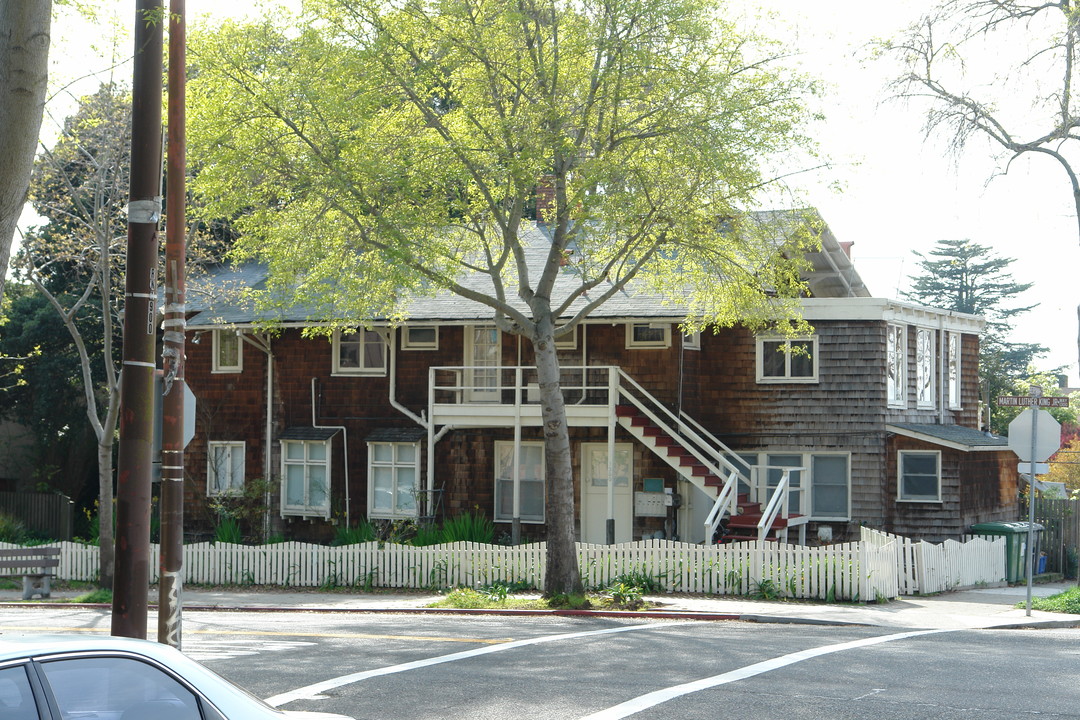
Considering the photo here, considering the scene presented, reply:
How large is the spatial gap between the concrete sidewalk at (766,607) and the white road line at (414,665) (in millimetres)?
2532

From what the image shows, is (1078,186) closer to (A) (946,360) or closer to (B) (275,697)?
(A) (946,360)

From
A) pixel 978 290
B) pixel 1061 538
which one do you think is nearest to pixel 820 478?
pixel 1061 538

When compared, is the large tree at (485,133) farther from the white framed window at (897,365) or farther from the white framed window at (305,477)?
the white framed window at (305,477)

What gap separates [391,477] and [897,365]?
12325mm

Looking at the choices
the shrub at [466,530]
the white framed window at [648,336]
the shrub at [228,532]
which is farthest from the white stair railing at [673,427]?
the shrub at [228,532]

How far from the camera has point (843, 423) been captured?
85.0 ft

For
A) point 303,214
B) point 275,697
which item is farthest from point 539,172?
point 275,697

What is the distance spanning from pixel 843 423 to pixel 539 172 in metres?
11.2

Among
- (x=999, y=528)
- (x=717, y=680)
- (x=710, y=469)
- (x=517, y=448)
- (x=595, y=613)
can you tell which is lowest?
(x=595, y=613)

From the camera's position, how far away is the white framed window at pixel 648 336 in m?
26.3

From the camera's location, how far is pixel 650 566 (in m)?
20.9

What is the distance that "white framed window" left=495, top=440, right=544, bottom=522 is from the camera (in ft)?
90.1

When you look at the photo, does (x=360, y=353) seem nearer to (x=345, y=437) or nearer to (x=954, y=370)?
(x=345, y=437)

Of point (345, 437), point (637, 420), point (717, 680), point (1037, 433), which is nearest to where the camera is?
point (717, 680)
